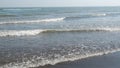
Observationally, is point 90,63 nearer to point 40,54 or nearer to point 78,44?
point 40,54

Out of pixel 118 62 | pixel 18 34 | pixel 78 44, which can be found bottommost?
pixel 18 34

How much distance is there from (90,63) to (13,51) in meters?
4.05

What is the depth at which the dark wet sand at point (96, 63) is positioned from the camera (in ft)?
30.0

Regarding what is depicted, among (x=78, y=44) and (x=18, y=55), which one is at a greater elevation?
(x=18, y=55)

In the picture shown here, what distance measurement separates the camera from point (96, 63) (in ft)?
31.6

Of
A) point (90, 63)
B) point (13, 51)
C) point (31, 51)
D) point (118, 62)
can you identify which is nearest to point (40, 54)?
point (31, 51)

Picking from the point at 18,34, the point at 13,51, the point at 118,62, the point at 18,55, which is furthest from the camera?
the point at 18,34

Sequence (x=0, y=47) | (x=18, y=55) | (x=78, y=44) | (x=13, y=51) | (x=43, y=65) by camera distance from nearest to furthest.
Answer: (x=43, y=65) → (x=18, y=55) → (x=13, y=51) → (x=0, y=47) → (x=78, y=44)

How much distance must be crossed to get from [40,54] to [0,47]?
2.74 meters

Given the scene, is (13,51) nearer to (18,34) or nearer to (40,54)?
(40,54)

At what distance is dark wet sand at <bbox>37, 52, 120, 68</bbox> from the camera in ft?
30.0

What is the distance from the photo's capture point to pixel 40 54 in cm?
1085

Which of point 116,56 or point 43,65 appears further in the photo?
point 116,56

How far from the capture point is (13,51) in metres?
11.3
